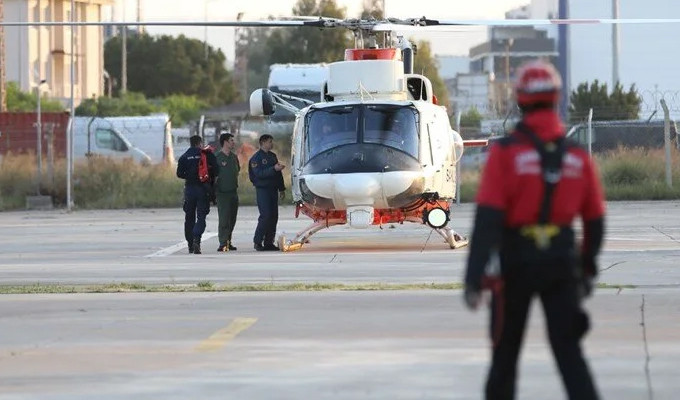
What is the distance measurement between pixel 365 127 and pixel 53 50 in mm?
72839

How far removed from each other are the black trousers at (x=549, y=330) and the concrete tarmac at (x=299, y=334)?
1.74m

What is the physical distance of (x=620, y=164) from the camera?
126 ft

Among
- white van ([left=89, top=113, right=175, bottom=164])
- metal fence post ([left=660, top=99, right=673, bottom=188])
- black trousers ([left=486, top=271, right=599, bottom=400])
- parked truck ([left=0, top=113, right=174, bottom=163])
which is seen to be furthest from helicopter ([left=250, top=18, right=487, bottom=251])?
white van ([left=89, top=113, right=175, bottom=164])

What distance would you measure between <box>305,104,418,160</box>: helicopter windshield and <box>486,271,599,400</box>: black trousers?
581 inches

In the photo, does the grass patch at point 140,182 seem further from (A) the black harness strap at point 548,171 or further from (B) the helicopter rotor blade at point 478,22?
(A) the black harness strap at point 548,171

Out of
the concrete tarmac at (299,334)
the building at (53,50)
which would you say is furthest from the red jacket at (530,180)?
the building at (53,50)

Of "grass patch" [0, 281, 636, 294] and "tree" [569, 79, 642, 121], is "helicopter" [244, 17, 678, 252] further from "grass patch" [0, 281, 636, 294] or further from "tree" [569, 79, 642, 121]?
"tree" [569, 79, 642, 121]

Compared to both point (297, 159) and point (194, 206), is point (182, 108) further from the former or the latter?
point (194, 206)

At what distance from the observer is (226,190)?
23422mm

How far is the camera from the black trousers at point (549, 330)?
25.5ft

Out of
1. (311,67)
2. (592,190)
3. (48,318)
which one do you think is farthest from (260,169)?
(311,67)

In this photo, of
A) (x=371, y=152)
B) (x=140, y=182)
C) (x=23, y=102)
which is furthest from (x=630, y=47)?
(x=371, y=152)

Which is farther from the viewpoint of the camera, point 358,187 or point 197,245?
point 197,245

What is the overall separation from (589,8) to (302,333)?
88.9 meters
